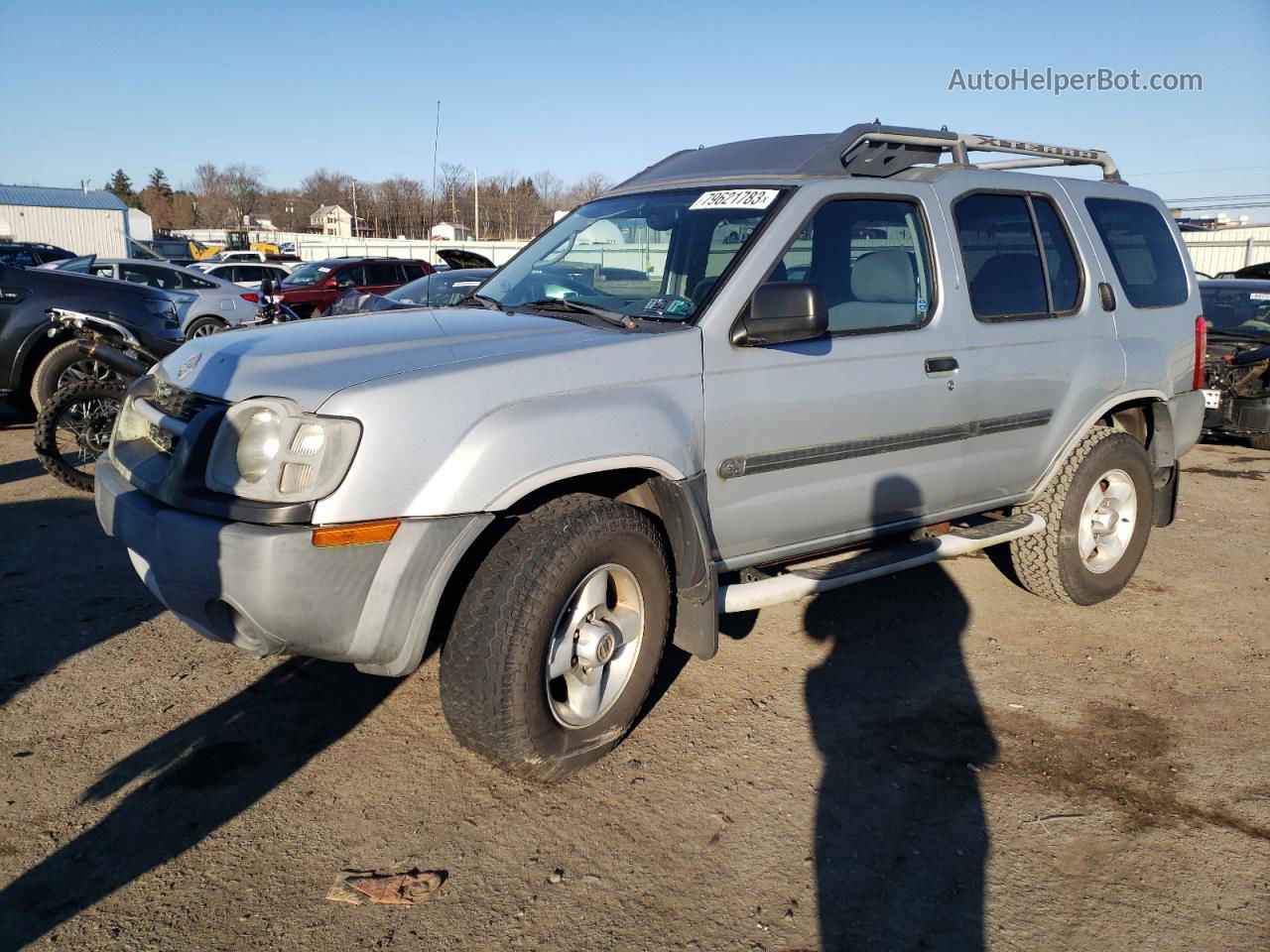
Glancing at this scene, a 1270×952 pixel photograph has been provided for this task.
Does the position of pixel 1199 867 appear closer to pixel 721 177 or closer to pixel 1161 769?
pixel 1161 769

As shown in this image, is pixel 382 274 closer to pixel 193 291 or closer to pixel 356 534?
pixel 193 291

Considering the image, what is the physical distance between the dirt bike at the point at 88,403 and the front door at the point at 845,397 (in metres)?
4.15

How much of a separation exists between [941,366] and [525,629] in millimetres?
2179

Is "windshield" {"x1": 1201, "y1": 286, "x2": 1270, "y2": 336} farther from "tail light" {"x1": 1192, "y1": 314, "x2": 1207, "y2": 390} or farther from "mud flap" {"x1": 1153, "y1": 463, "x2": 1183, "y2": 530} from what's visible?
"mud flap" {"x1": 1153, "y1": 463, "x2": 1183, "y2": 530}

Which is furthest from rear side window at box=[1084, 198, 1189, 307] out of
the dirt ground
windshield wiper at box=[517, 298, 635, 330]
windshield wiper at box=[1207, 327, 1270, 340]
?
windshield wiper at box=[1207, 327, 1270, 340]

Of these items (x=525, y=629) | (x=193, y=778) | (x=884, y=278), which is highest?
(x=884, y=278)

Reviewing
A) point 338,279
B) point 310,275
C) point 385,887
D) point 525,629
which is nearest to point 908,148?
point 525,629

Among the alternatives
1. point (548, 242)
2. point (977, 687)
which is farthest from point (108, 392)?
point (977, 687)

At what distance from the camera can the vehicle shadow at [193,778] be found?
269cm

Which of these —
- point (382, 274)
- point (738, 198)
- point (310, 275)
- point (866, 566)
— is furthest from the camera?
point (382, 274)

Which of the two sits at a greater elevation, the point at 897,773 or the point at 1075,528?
the point at 1075,528

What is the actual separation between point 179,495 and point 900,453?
274 cm

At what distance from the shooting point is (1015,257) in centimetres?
463

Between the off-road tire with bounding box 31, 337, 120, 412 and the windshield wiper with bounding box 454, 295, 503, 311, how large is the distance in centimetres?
513
